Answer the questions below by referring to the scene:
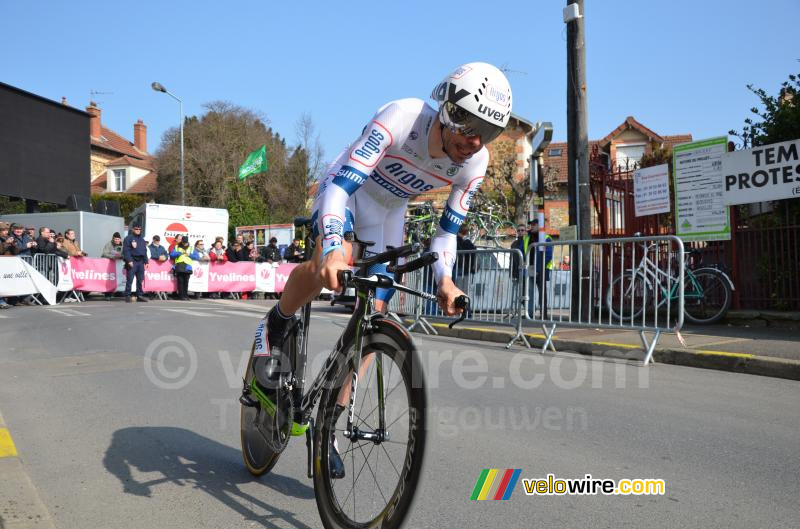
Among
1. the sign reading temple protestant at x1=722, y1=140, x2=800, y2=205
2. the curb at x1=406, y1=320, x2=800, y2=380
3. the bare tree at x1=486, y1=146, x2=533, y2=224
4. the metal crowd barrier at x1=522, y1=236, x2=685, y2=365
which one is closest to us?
the curb at x1=406, y1=320, x2=800, y2=380

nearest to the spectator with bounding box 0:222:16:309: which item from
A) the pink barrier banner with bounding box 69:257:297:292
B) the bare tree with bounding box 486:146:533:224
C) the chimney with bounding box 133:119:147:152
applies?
the pink barrier banner with bounding box 69:257:297:292

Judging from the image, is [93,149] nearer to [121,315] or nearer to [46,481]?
[121,315]

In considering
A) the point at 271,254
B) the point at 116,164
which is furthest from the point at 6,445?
the point at 116,164

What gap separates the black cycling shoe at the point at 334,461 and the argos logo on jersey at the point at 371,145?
1246 millimetres

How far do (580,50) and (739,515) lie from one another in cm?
965

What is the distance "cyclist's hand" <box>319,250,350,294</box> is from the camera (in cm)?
270

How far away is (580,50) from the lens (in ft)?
37.5

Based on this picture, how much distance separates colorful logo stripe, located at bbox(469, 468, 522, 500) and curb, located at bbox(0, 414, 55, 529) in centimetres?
202

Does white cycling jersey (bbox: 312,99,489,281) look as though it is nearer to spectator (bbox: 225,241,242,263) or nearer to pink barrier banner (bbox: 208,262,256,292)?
pink barrier banner (bbox: 208,262,256,292)

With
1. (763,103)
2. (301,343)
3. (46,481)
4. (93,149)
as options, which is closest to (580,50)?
(763,103)

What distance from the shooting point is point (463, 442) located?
14.6 ft

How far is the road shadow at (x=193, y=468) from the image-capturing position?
3.38m

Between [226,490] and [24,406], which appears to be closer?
[226,490]

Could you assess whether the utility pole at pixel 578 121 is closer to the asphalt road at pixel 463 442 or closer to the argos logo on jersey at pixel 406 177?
the asphalt road at pixel 463 442
